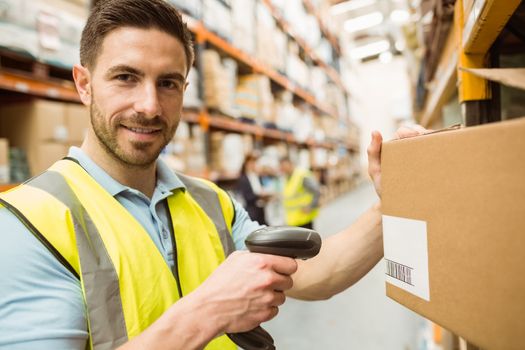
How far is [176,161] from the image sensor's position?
2707 mm

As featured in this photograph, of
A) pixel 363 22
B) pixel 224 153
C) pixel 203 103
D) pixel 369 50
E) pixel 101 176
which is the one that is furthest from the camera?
pixel 369 50

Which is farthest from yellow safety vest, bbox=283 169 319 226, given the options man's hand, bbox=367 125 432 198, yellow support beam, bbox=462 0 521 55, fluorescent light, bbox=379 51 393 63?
fluorescent light, bbox=379 51 393 63

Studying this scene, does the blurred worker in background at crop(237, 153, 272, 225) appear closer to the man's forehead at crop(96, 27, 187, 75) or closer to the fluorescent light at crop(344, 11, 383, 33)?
the man's forehead at crop(96, 27, 187, 75)

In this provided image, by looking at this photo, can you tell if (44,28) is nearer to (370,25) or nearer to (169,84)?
(169,84)

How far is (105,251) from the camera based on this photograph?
84cm

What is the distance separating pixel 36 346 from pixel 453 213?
755 mm

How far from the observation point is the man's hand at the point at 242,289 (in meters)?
0.73

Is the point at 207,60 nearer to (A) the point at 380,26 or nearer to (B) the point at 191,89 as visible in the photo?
(B) the point at 191,89

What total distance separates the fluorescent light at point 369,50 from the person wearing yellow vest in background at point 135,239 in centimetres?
1666

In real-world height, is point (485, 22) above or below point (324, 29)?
below

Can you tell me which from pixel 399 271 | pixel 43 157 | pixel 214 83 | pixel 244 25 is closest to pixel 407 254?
pixel 399 271

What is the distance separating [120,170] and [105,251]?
29 cm

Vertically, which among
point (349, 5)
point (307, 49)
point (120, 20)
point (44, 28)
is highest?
point (349, 5)

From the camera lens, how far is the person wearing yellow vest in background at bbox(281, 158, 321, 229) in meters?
4.55
